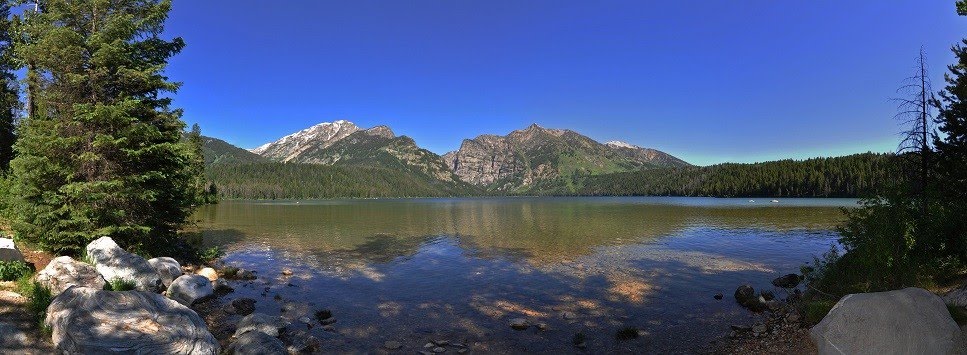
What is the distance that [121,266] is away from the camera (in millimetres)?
17328

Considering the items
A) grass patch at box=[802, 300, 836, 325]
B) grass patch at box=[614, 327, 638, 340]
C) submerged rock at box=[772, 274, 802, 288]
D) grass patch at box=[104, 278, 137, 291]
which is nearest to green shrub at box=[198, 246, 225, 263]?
grass patch at box=[104, 278, 137, 291]

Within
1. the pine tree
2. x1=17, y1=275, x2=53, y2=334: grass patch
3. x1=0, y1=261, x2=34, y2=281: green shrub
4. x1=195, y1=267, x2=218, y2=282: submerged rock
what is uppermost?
the pine tree

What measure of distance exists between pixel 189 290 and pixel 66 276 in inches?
164

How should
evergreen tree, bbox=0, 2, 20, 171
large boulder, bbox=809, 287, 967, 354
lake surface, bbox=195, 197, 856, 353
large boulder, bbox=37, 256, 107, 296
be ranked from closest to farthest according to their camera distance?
large boulder, bbox=809, 287, 967, 354
large boulder, bbox=37, 256, 107, 296
lake surface, bbox=195, 197, 856, 353
evergreen tree, bbox=0, 2, 20, 171

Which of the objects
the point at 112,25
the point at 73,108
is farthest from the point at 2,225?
the point at 112,25

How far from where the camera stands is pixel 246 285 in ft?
72.9

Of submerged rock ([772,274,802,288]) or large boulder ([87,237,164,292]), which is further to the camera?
submerged rock ([772,274,802,288])

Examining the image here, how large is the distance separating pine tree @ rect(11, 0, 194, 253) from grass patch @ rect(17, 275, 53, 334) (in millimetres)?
6512

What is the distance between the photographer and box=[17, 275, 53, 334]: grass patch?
426 inches

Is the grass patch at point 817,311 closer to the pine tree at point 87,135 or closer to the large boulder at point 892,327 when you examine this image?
the large boulder at point 892,327

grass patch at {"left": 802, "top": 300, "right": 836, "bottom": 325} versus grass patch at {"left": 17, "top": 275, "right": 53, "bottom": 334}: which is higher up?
grass patch at {"left": 17, "top": 275, "right": 53, "bottom": 334}

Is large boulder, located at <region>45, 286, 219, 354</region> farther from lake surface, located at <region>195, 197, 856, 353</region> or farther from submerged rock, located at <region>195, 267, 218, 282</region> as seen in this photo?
submerged rock, located at <region>195, 267, 218, 282</region>

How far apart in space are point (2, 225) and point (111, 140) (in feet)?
53.3

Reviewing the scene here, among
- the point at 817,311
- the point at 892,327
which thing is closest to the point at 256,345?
the point at 892,327
